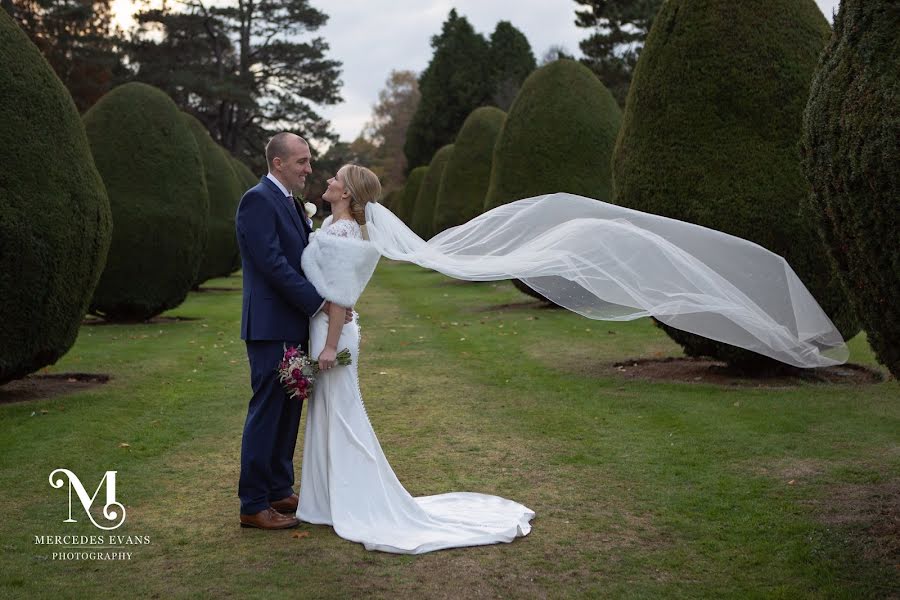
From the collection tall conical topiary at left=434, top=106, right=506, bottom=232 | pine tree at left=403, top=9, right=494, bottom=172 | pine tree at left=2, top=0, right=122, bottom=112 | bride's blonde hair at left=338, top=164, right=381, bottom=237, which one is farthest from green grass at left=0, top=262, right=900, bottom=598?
pine tree at left=403, top=9, right=494, bottom=172

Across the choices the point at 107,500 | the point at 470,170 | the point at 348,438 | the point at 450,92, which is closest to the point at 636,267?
the point at 348,438

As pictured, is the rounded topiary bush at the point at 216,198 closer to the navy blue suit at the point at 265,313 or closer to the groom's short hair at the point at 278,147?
the groom's short hair at the point at 278,147

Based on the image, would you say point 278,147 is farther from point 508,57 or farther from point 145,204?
point 508,57

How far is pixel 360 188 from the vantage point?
5.61m

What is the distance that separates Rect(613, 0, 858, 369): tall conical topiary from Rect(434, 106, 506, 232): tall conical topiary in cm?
1771

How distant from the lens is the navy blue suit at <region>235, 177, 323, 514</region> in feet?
18.2

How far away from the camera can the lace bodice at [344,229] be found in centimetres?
562

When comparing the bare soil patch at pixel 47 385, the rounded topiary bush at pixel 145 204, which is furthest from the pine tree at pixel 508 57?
the bare soil patch at pixel 47 385

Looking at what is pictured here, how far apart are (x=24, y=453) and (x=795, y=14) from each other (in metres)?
9.16

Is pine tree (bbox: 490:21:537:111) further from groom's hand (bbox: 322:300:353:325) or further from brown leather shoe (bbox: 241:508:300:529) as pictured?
brown leather shoe (bbox: 241:508:300:529)

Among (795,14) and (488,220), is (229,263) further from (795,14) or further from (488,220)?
(488,220)

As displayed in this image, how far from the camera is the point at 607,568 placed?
193 inches

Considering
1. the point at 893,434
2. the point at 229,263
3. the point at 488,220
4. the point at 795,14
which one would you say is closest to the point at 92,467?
the point at 488,220

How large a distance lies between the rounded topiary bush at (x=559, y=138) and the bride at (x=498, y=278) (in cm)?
1208
